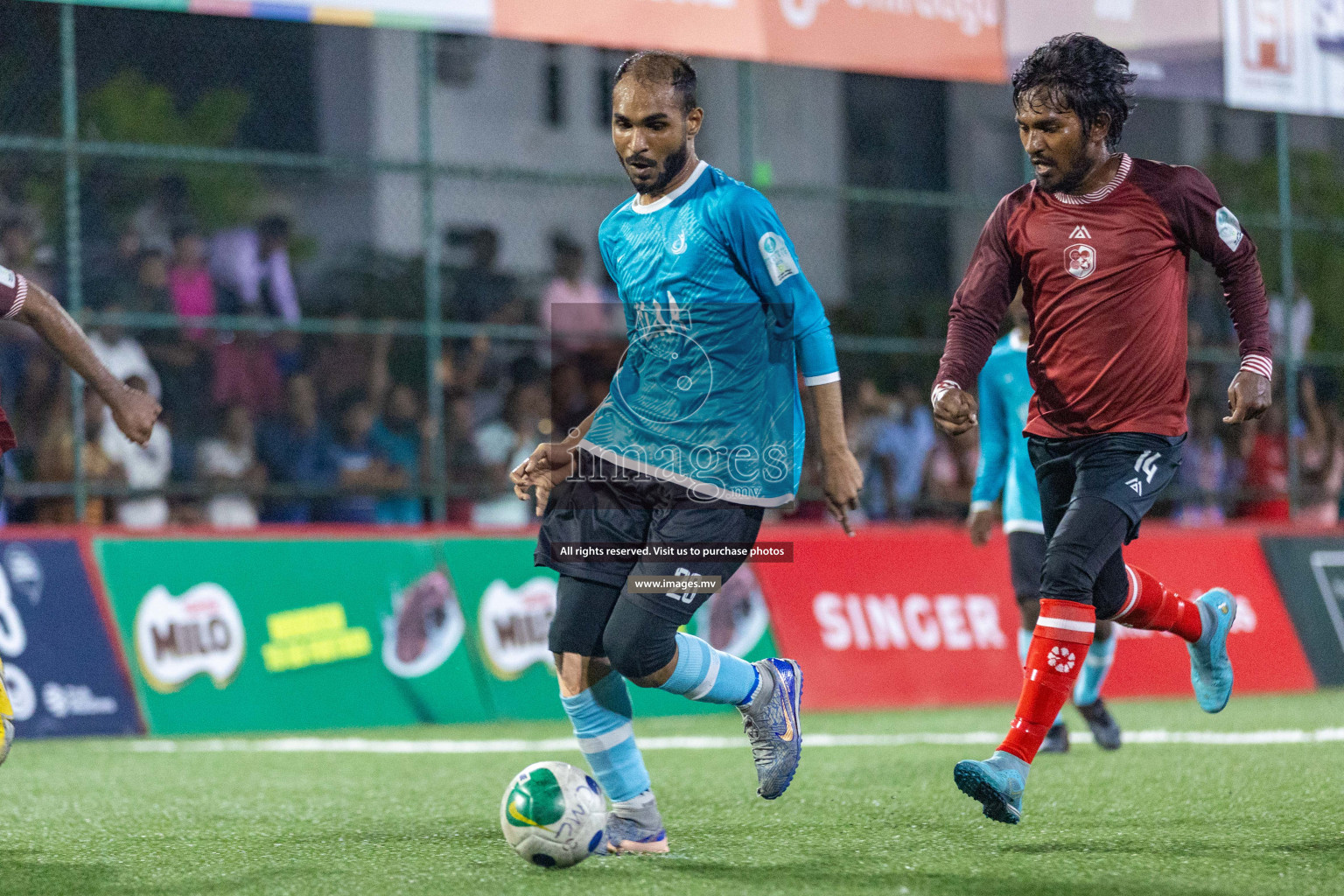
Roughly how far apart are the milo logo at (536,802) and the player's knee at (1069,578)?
1613 mm

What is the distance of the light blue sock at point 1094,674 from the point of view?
314 inches

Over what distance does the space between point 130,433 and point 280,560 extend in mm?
5213

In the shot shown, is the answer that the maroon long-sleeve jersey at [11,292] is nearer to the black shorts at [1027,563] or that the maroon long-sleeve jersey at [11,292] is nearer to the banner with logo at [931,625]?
the black shorts at [1027,563]

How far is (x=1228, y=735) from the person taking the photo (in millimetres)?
→ 8484

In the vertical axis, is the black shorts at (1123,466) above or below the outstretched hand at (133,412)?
below

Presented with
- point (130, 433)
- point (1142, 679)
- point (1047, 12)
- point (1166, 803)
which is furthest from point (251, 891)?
point (1047, 12)

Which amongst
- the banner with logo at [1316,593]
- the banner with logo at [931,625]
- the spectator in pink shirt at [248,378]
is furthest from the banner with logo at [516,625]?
the banner with logo at [1316,593]

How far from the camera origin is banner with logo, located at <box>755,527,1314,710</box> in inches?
428

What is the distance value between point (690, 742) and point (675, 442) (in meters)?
4.19

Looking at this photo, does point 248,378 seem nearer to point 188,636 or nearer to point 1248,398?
point 188,636

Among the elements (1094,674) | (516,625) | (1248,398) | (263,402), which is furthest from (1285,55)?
(1248,398)

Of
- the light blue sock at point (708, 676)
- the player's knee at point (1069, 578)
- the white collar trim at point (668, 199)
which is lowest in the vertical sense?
the light blue sock at point (708, 676)

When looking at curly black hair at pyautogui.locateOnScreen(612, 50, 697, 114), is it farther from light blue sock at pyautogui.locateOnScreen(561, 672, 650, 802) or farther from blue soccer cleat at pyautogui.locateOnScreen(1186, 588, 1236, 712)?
blue soccer cleat at pyautogui.locateOnScreen(1186, 588, 1236, 712)

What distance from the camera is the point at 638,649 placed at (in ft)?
15.6
